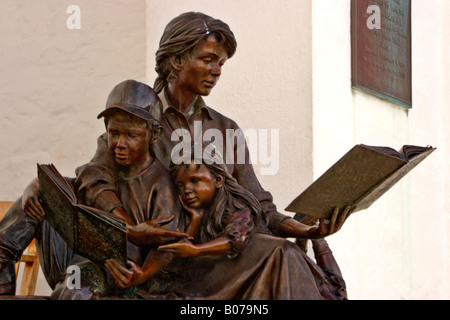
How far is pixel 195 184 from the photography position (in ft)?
12.0

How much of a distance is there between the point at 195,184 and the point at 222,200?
4.9 inches

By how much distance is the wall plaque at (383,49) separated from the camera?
5465 mm

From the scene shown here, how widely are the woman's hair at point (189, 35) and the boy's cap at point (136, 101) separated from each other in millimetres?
255

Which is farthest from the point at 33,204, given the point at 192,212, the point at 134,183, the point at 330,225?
the point at 330,225

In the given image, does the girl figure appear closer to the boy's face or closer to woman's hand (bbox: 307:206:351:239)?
Result: woman's hand (bbox: 307:206:351:239)

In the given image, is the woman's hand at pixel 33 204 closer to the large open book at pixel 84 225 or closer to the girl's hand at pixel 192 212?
the large open book at pixel 84 225

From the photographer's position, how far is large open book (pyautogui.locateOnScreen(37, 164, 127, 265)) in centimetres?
336

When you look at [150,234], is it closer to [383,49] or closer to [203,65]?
[203,65]

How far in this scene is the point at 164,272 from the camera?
359 centimetres

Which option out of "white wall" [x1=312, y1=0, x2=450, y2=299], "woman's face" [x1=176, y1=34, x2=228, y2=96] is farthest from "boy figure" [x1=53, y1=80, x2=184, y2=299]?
"white wall" [x1=312, y1=0, x2=450, y2=299]

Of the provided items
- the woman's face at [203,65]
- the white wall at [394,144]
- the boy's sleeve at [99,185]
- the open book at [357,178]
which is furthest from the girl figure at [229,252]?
the white wall at [394,144]
